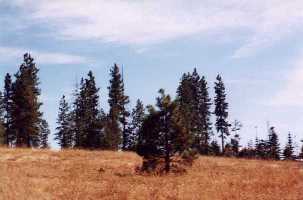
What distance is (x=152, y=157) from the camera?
2566 cm

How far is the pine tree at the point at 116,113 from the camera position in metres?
70.5

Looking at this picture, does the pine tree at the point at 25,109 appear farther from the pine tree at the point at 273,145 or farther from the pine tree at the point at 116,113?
the pine tree at the point at 273,145

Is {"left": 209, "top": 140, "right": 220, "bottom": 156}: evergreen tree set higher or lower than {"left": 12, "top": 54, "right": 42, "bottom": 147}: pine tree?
lower

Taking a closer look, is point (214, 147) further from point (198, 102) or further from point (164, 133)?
point (164, 133)

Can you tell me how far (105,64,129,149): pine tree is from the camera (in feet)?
231

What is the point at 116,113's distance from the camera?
72.7 metres

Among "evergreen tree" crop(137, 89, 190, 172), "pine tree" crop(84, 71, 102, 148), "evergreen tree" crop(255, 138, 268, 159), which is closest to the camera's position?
"evergreen tree" crop(137, 89, 190, 172)

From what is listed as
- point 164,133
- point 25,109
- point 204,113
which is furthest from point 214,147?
point 164,133

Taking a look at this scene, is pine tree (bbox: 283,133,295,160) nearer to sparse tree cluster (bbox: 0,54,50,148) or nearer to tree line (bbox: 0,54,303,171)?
tree line (bbox: 0,54,303,171)

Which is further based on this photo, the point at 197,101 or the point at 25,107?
the point at 197,101

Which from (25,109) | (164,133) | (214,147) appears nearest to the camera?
(164,133)

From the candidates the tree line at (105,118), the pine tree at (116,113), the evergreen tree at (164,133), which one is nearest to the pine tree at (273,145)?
the tree line at (105,118)

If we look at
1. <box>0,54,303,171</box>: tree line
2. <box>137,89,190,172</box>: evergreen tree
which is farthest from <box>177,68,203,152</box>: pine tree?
<box>137,89,190,172</box>: evergreen tree

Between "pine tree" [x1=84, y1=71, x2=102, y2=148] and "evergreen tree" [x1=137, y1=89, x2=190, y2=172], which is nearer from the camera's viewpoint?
"evergreen tree" [x1=137, y1=89, x2=190, y2=172]
